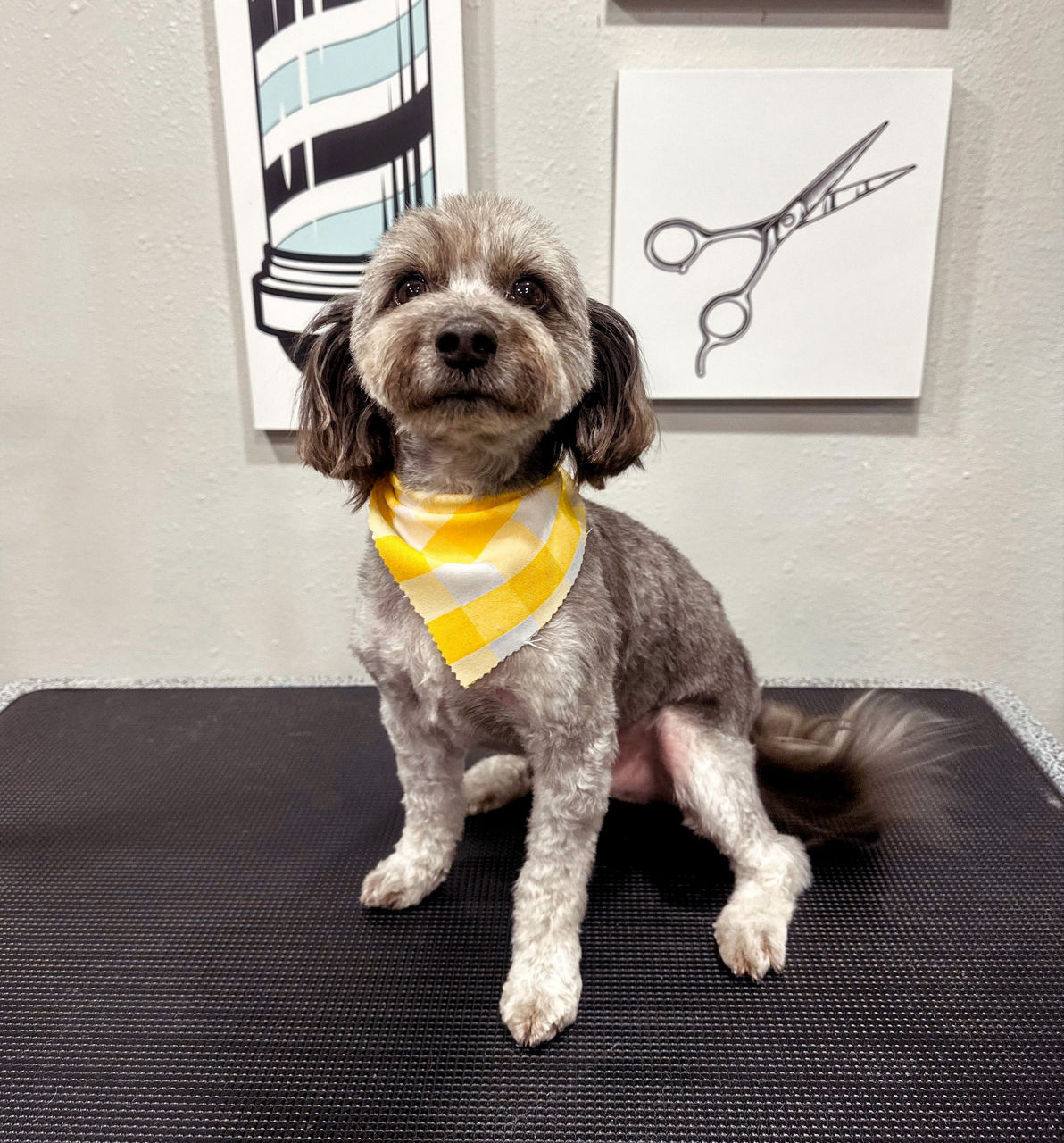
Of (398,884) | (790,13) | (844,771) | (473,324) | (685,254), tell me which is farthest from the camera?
(685,254)

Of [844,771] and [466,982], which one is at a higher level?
[844,771]

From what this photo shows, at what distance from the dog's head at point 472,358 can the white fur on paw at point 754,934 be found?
2.19 feet

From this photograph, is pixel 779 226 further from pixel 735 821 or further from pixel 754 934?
pixel 754 934

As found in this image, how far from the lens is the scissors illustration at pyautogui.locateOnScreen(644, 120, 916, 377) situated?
5.49ft

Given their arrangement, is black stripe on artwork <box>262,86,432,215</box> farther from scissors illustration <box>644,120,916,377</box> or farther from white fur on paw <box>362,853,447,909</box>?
white fur on paw <box>362,853,447,909</box>

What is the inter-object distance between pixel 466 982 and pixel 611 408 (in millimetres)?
814

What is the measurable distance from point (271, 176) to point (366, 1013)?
1.56 m

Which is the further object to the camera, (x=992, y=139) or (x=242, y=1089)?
(x=992, y=139)

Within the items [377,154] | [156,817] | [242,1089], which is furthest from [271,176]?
[242,1089]

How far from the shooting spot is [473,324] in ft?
3.06

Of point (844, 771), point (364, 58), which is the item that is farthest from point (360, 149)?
point (844, 771)

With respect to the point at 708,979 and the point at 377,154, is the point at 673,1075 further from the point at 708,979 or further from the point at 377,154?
the point at 377,154

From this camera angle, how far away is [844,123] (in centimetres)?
165

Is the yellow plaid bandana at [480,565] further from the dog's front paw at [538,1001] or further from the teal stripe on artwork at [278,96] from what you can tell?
the teal stripe on artwork at [278,96]
